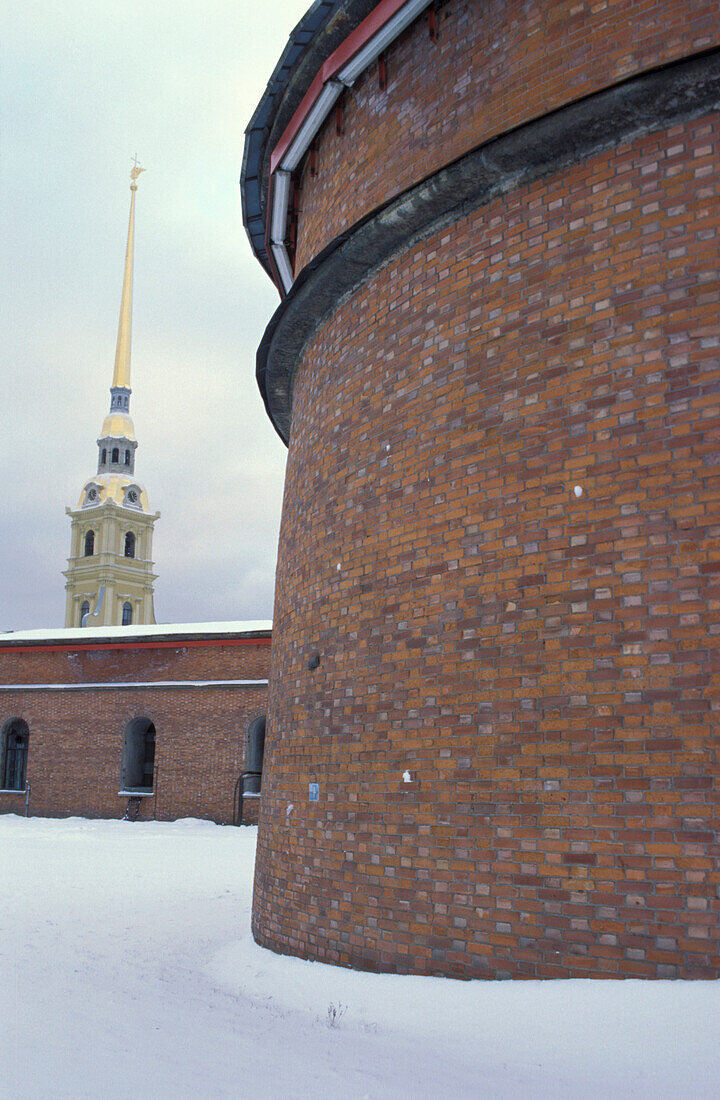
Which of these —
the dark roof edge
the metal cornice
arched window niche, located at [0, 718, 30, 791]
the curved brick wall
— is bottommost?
arched window niche, located at [0, 718, 30, 791]

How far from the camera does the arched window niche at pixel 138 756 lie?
22641 millimetres

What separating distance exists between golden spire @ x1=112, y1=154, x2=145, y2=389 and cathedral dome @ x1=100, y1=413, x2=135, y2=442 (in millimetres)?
3237

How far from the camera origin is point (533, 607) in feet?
16.8

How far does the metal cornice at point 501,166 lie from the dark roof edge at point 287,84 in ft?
5.80

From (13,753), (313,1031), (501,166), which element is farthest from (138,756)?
(501,166)

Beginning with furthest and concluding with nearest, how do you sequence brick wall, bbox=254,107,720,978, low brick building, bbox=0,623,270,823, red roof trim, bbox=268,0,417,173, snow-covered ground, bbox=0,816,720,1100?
low brick building, bbox=0,623,270,823, red roof trim, bbox=268,0,417,173, brick wall, bbox=254,107,720,978, snow-covered ground, bbox=0,816,720,1100

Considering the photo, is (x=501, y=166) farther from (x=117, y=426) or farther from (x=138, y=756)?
(x=117, y=426)

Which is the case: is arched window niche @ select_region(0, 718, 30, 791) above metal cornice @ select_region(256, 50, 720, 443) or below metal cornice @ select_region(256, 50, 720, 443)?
below

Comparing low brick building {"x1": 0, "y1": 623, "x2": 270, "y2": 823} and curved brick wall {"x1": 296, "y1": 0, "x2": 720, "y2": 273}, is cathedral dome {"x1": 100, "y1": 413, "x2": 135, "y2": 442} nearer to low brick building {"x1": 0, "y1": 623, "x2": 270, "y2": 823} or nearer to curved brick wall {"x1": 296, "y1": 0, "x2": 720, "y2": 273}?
low brick building {"x1": 0, "y1": 623, "x2": 270, "y2": 823}

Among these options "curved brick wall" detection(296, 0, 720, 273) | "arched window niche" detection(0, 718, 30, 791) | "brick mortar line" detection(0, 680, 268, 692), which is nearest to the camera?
"curved brick wall" detection(296, 0, 720, 273)

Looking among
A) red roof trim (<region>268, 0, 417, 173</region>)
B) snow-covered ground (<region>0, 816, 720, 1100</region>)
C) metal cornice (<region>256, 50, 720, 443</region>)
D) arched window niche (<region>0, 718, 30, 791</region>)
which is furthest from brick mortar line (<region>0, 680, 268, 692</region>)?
red roof trim (<region>268, 0, 417, 173</region>)

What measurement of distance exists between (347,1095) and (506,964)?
1222 mm

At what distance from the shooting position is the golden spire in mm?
62406

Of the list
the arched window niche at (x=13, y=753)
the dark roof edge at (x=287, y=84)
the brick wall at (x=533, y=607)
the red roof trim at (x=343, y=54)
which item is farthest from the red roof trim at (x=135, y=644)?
the brick wall at (x=533, y=607)
